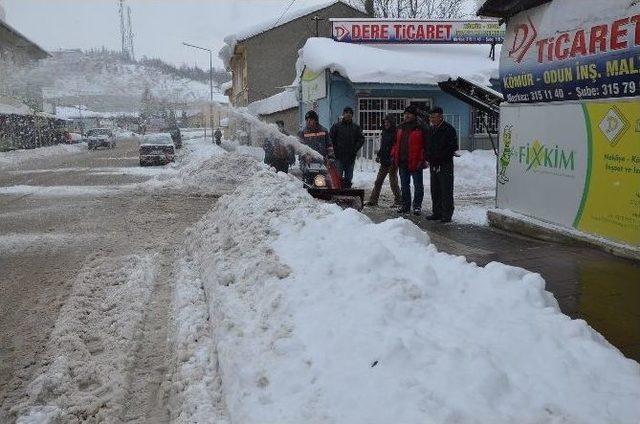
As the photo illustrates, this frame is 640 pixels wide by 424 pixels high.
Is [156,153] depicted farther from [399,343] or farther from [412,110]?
[399,343]

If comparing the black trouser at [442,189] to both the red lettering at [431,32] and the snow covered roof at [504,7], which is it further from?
the red lettering at [431,32]

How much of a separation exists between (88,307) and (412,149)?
230 inches

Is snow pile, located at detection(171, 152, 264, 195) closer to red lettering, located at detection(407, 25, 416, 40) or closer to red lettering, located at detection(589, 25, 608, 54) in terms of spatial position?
red lettering, located at detection(407, 25, 416, 40)

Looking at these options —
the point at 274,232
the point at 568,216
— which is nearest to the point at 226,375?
the point at 274,232

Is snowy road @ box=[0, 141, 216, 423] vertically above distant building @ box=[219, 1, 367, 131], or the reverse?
distant building @ box=[219, 1, 367, 131]

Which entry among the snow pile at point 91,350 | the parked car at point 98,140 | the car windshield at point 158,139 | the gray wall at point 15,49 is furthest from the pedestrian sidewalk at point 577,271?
the gray wall at point 15,49

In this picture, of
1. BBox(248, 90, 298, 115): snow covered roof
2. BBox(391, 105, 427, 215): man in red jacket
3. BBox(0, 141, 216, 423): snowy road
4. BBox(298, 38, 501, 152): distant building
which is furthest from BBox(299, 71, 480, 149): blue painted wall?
BBox(0, 141, 216, 423): snowy road

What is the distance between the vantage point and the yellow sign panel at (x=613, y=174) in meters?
5.86

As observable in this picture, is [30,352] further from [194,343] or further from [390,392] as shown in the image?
[390,392]

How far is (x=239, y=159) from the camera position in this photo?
17875mm

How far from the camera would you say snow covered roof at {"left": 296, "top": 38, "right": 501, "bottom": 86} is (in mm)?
18750

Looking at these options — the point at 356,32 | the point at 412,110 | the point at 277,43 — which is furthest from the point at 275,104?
the point at 412,110

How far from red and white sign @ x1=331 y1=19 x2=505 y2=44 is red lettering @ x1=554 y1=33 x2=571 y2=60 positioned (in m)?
15.3

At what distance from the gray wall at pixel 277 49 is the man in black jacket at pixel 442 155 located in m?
25.1
